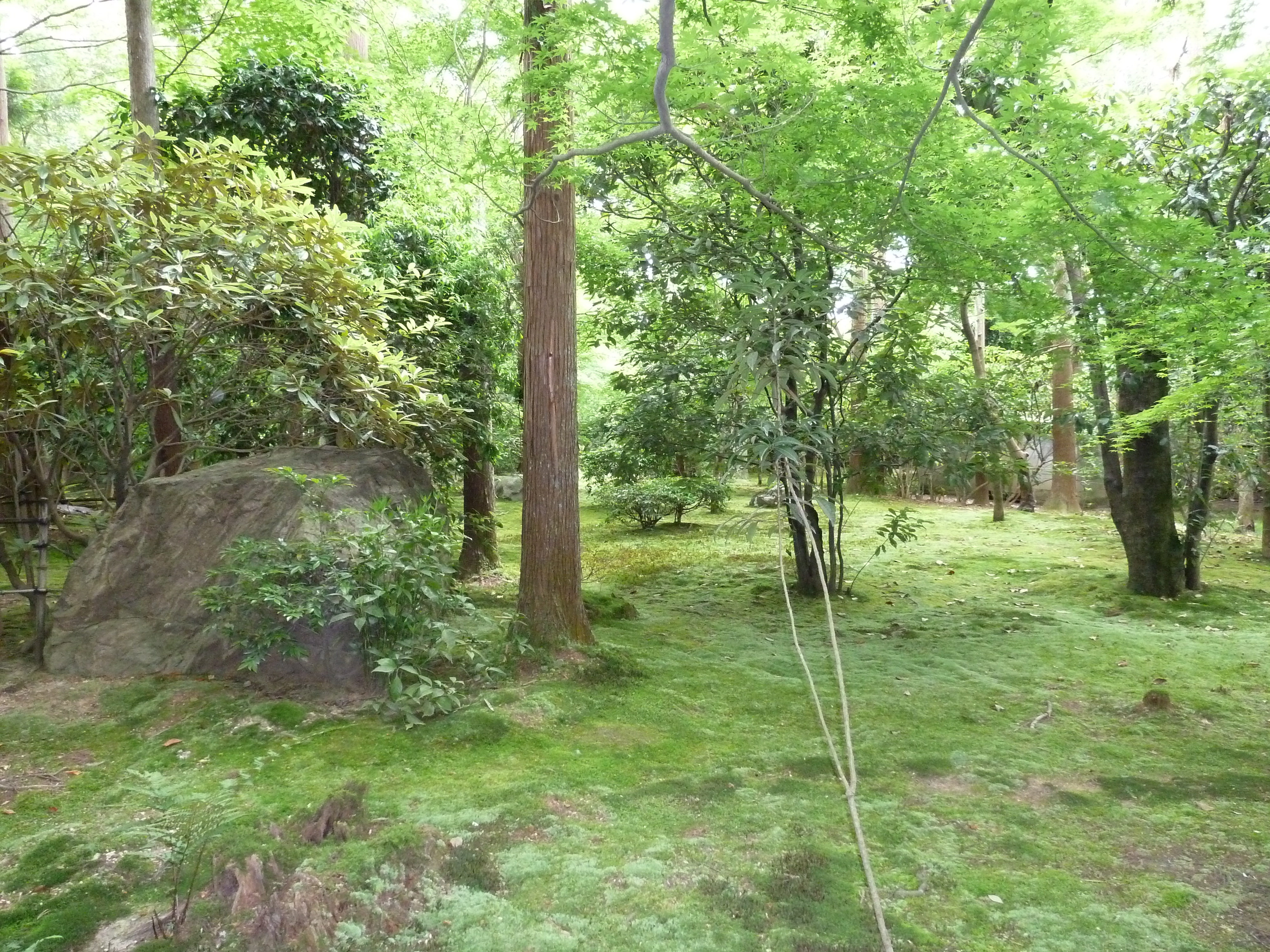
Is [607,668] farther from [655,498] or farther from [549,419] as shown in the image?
[655,498]

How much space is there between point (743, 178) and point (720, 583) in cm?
518

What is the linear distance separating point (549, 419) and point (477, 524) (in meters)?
2.48

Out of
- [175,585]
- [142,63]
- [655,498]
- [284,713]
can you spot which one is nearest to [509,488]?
[655,498]

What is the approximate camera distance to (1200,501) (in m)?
6.21

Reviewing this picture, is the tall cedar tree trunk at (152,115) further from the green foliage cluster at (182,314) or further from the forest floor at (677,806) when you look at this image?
the forest floor at (677,806)

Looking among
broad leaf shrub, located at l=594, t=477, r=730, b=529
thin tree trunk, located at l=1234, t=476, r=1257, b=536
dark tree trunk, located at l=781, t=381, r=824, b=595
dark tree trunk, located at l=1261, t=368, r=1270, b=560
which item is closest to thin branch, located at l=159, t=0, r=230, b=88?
dark tree trunk, located at l=781, t=381, r=824, b=595

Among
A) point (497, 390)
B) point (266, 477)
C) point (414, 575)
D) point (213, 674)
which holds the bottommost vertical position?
point (213, 674)

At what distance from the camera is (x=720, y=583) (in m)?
6.96

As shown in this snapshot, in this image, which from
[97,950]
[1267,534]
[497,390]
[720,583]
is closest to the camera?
[97,950]

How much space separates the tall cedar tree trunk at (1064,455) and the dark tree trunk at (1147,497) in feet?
10.3

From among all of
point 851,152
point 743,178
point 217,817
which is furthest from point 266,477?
point 851,152

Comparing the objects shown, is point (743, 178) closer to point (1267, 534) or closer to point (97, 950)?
point (97, 950)

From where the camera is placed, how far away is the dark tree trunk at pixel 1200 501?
6.04m

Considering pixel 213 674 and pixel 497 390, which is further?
pixel 497 390
